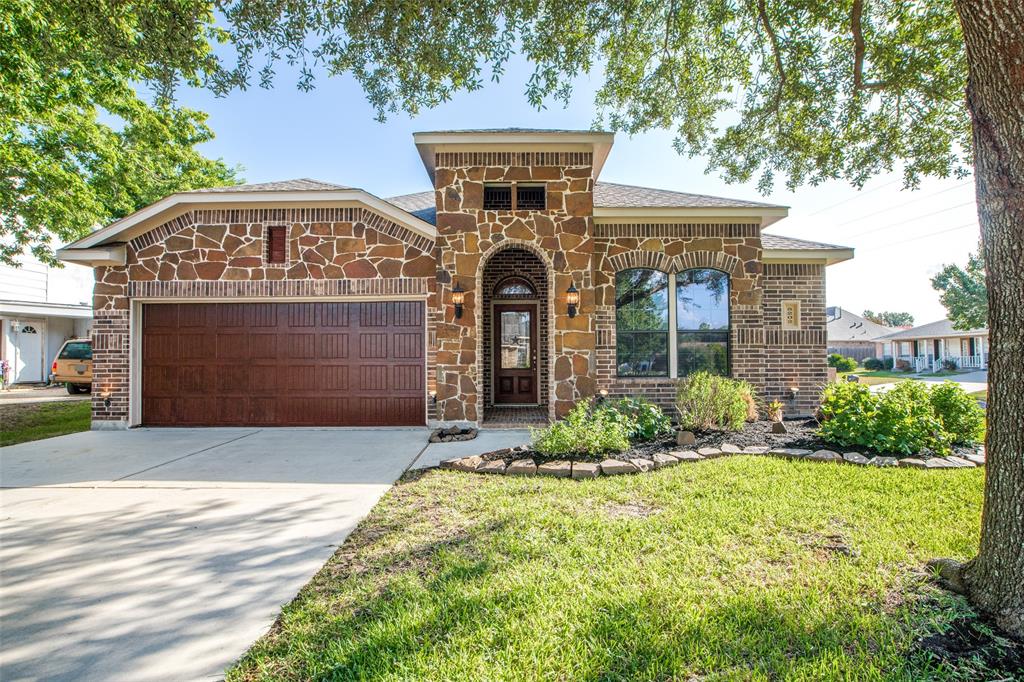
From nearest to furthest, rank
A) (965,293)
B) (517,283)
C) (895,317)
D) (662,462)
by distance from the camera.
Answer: (662,462)
(517,283)
(965,293)
(895,317)

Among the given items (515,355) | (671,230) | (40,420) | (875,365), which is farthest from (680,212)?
(875,365)

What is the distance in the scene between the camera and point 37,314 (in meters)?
19.0

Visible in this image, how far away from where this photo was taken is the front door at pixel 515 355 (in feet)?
35.6

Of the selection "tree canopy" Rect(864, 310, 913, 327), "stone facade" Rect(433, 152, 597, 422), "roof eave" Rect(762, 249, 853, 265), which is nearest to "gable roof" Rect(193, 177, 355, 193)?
"stone facade" Rect(433, 152, 597, 422)

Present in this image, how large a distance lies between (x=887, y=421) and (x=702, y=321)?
343 centimetres

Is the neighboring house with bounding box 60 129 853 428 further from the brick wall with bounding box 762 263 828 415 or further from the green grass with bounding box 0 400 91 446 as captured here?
the green grass with bounding box 0 400 91 446

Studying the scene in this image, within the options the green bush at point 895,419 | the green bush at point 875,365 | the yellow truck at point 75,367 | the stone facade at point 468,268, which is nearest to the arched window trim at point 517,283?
the stone facade at point 468,268

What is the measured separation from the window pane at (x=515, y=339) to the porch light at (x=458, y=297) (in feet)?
9.03

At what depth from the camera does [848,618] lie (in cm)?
247

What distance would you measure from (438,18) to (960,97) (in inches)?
298

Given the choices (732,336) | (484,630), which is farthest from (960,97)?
(484,630)

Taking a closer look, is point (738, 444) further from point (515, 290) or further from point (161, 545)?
point (161, 545)

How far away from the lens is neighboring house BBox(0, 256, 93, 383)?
732 inches

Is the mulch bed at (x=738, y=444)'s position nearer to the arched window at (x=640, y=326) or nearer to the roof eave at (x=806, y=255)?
the arched window at (x=640, y=326)
